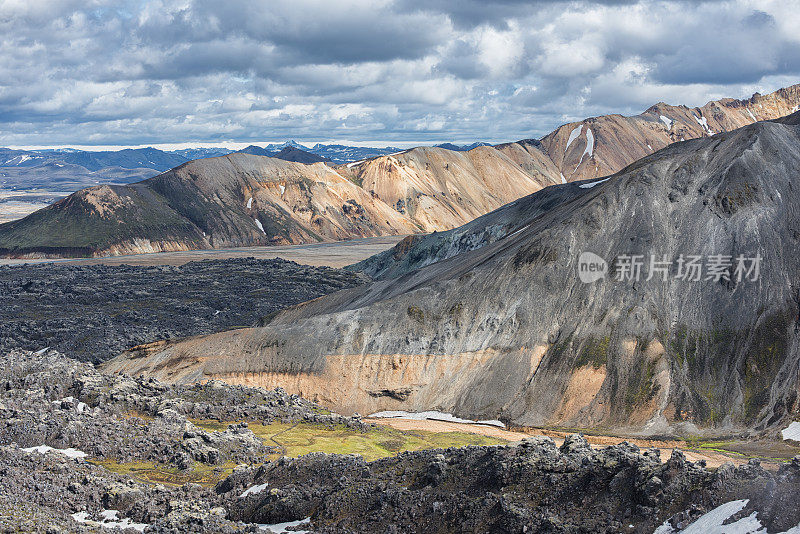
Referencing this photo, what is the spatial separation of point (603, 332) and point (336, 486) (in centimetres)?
3566

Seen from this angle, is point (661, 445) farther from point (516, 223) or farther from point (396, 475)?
point (516, 223)

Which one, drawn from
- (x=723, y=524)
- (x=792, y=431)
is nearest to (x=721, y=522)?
(x=723, y=524)

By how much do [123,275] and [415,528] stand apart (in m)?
134

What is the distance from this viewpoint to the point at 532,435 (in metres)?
55.0

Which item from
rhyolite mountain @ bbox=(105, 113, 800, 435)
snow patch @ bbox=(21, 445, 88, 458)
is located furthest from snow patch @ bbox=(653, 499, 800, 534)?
snow patch @ bbox=(21, 445, 88, 458)

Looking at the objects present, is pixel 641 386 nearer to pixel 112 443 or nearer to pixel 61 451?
pixel 112 443

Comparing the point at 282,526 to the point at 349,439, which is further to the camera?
the point at 349,439

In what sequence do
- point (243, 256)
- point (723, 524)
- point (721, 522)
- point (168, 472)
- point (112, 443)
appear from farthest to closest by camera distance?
Result: 1. point (243, 256)
2. point (112, 443)
3. point (168, 472)
4. point (721, 522)
5. point (723, 524)

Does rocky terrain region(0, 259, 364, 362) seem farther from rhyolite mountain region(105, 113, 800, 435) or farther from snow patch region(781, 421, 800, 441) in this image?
snow patch region(781, 421, 800, 441)

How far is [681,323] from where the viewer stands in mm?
59969

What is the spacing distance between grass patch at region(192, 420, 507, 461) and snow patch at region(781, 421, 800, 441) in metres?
19.9

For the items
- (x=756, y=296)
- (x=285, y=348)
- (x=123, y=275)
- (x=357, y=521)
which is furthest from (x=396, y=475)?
(x=123, y=275)

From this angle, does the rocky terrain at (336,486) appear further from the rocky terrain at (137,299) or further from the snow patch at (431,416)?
the rocky terrain at (137,299)

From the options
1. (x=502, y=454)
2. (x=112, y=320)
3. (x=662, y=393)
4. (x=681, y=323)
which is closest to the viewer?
(x=502, y=454)
